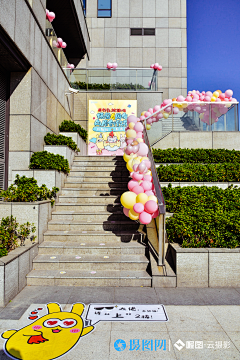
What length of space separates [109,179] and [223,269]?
15.6ft

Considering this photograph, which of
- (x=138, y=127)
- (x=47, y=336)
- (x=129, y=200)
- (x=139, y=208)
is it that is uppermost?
(x=138, y=127)

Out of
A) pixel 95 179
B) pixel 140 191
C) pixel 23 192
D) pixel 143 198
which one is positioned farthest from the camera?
pixel 95 179

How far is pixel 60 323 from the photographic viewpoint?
3512mm

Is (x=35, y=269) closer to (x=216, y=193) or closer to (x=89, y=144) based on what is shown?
(x=216, y=193)

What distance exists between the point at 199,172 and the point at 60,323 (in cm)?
603

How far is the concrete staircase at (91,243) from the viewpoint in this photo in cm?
488

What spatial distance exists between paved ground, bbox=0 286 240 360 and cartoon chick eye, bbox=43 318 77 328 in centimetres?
30

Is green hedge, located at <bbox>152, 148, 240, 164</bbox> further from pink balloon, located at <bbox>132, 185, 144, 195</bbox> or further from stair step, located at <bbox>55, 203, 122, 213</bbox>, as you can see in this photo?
pink balloon, located at <bbox>132, 185, 144, 195</bbox>

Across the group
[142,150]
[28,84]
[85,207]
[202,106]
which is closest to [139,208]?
[142,150]

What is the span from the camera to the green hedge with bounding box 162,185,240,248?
5.10m

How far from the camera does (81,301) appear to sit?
165 inches

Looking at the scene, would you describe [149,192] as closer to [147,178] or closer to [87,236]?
[147,178]

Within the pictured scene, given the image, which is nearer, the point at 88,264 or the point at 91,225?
the point at 88,264

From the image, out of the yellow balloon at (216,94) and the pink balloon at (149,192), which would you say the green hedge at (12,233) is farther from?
the yellow balloon at (216,94)
